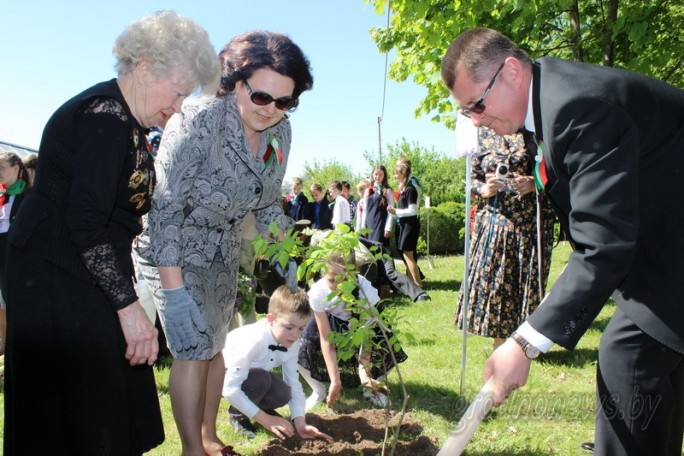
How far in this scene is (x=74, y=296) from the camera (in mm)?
1935

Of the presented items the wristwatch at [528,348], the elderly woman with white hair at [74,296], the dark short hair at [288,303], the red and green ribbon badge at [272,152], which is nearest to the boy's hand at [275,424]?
the dark short hair at [288,303]

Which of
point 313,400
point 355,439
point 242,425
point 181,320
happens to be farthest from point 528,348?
point 313,400

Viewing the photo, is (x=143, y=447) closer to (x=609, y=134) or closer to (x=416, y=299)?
(x=609, y=134)

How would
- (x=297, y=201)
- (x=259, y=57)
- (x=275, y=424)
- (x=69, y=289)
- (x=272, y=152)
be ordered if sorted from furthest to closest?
1. (x=297, y=201)
2. (x=275, y=424)
3. (x=272, y=152)
4. (x=259, y=57)
5. (x=69, y=289)

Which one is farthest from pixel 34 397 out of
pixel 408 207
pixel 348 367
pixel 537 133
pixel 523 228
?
pixel 408 207

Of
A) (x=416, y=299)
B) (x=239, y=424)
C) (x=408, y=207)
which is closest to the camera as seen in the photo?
(x=239, y=424)

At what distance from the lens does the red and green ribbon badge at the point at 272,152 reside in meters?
2.89

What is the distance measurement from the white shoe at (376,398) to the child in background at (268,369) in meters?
0.77

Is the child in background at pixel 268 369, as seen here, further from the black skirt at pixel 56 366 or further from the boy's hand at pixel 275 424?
the black skirt at pixel 56 366

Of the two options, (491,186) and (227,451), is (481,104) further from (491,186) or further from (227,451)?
(491,186)

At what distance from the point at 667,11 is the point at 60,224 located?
943cm

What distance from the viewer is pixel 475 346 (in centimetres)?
575

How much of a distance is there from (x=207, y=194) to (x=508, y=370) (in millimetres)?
1545

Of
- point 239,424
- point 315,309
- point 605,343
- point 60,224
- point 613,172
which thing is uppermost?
point 613,172
